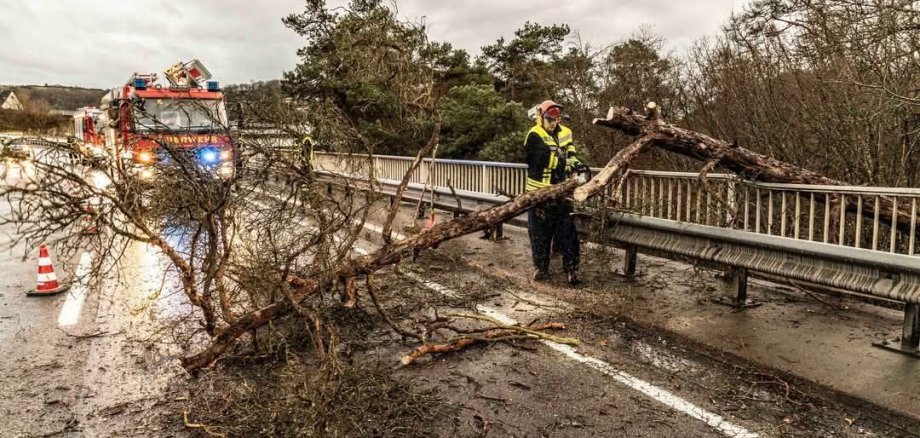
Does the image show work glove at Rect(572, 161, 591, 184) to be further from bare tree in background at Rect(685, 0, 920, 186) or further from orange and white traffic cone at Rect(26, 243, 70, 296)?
orange and white traffic cone at Rect(26, 243, 70, 296)

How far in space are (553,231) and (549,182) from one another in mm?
578

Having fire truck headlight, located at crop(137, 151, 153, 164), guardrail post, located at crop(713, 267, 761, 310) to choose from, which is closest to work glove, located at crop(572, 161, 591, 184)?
guardrail post, located at crop(713, 267, 761, 310)

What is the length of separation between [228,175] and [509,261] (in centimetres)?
433

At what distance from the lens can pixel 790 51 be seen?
9.16 metres

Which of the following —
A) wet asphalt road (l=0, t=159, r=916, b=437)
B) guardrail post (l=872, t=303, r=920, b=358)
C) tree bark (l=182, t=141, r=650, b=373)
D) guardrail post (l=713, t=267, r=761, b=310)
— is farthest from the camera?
guardrail post (l=713, t=267, r=761, b=310)

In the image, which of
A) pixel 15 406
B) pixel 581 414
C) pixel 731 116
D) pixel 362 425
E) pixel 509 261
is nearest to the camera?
pixel 362 425

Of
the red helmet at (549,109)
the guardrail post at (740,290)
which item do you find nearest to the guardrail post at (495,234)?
the red helmet at (549,109)

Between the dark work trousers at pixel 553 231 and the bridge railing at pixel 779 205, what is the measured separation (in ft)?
1.73

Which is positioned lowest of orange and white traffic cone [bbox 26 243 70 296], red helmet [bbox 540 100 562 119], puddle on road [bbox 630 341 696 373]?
puddle on road [bbox 630 341 696 373]

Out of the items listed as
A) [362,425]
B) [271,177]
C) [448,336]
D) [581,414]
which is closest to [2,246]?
[271,177]

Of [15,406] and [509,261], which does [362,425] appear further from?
[509,261]

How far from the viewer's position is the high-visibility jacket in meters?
7.07

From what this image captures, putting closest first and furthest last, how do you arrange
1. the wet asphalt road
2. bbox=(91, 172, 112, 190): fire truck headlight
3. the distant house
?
the wet asphalt road → bbox=(91, 172, 112, 190): fire truck headlight → the distant house

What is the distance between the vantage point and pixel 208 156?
484 cm
